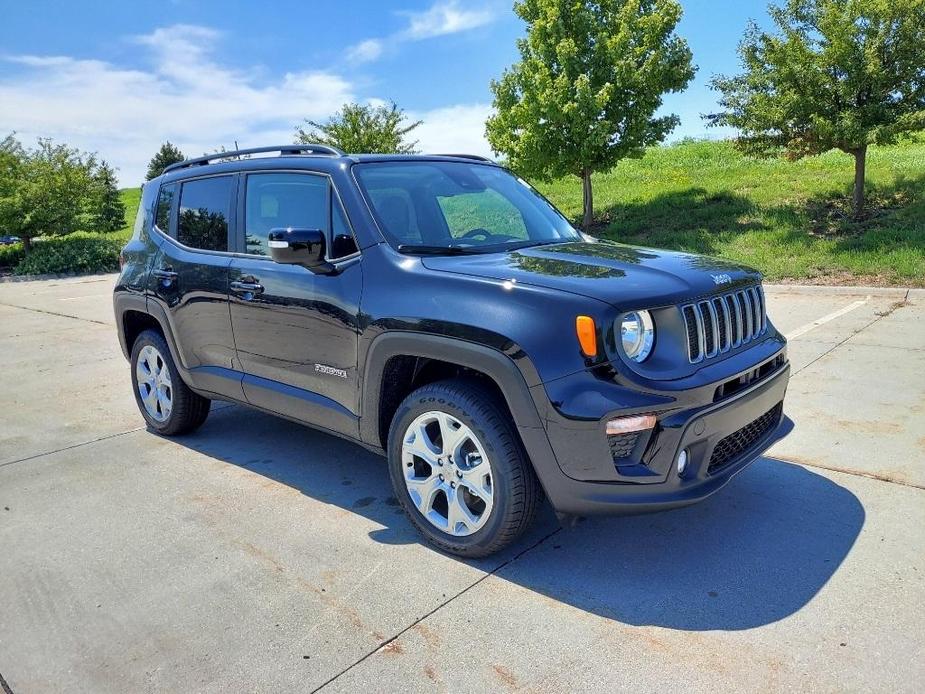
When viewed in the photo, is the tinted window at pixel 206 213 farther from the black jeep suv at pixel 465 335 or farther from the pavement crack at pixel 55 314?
the pavement crack at pixel 55 314

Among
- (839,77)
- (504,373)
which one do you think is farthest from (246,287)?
(839,77)

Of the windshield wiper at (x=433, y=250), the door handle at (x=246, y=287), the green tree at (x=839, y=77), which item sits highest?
the green tree at (x=839, y=77)

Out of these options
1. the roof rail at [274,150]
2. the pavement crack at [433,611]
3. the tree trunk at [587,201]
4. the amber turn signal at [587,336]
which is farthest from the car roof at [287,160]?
the tree trunk at [587,201]

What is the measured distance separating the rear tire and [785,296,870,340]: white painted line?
5.67 m

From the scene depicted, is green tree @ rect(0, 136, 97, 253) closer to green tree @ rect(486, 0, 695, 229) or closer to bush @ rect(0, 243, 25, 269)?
bush @ rect(0, 243, 25, 269)

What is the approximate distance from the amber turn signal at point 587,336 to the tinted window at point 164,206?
321 cm

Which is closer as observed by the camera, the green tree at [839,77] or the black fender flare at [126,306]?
the black fender flare at [126,306]

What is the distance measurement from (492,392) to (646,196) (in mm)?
15843

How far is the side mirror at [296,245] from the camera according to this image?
11.1ft

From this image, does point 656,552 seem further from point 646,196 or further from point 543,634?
point 646,196

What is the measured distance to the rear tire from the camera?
4.86 m

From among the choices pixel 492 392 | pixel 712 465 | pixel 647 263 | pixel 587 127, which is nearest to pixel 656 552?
pixel 712 465

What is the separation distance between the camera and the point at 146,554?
340 cm

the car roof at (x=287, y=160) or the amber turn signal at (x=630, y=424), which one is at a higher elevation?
the car roof at (x=287, y=160)
